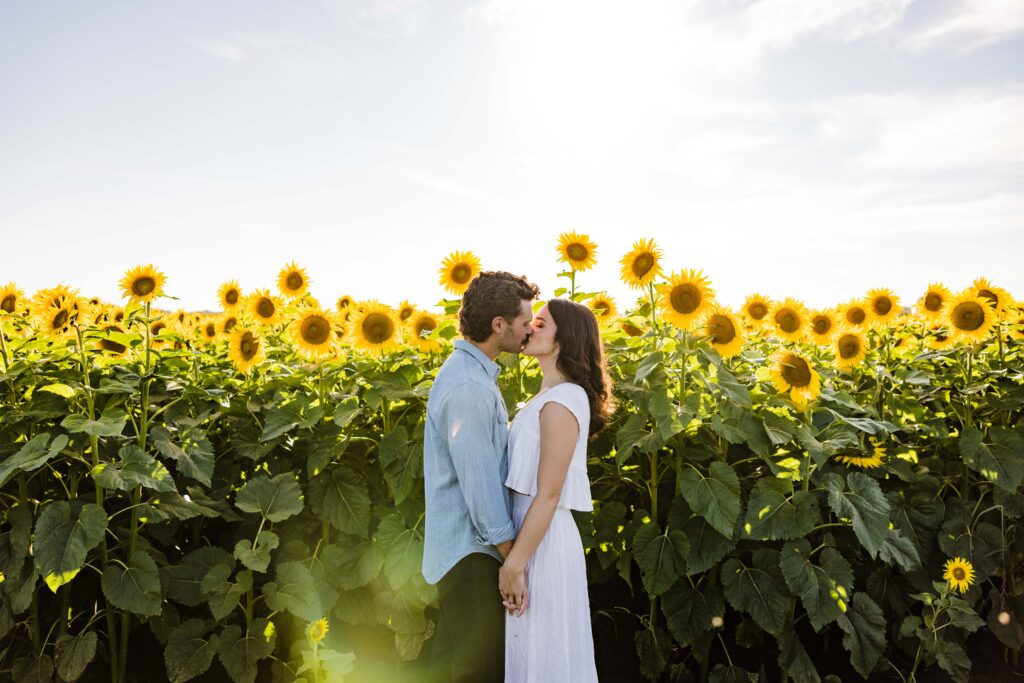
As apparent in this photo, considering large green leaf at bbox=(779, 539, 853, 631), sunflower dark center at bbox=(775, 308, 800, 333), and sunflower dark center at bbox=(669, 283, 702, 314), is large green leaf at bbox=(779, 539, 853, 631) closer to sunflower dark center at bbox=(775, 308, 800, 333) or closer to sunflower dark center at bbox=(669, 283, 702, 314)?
sunflower dark center at bbox=(669, 283, 702, 314)

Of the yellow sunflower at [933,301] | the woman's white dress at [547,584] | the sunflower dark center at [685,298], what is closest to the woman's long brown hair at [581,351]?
the woman's white dress at [547,584]

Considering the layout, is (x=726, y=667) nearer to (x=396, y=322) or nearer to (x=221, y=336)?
(x=396, y=322)

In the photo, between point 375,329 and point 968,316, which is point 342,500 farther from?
point 968,316

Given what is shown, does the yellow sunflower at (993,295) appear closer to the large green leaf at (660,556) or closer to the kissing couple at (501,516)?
the large green leaf at (660,556)

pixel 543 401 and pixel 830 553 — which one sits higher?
pixel 543 401

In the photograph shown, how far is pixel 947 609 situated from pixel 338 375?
11.4 ft

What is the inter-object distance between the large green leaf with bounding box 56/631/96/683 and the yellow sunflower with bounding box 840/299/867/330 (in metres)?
5.19

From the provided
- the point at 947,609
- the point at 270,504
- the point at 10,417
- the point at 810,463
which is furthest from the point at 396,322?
the point at 947,609

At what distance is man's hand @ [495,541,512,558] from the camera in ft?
8.93

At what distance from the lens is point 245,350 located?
4.32 m

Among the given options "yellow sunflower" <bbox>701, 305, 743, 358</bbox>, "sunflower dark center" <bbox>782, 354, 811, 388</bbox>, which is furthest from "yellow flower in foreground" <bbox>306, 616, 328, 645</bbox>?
"sunflower dark center" <bbox>782, 354, 811, 388</bbox>

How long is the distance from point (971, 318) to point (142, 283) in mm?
5221

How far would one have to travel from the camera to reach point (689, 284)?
154 inches

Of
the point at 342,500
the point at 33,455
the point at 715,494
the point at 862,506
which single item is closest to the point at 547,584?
the point at 715,494
